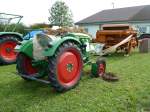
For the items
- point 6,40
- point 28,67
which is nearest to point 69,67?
point 28,67

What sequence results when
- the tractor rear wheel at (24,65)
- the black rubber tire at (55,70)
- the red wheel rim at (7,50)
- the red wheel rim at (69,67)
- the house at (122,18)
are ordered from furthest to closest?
the house at (122,18) → the red wheel rim at (7,50) → the tractor rear wheel at (24,65) → the red wheel rim at (69,67) → the black rubber tire at (55,70)

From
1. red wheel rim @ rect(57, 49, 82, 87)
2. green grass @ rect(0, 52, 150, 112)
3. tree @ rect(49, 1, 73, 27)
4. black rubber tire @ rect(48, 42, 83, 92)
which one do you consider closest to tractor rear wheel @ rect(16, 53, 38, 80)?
green grass @ rect(0, 52, 150, 112)

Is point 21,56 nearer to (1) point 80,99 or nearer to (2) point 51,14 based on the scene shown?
(1) point 80,99

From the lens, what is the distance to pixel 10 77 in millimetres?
7512

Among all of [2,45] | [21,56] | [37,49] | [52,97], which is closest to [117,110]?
[52,97]

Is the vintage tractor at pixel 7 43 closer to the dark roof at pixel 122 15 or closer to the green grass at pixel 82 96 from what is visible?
the green grass at pixel 82 96

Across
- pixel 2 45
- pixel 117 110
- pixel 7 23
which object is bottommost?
pixel 117 110

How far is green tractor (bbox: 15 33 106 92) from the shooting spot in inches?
221

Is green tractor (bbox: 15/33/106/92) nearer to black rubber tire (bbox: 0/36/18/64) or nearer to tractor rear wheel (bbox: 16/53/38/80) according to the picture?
tractor rear wheel (bbox: 16/53/38/80)

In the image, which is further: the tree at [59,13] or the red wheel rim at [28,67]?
the tree at [59,13]

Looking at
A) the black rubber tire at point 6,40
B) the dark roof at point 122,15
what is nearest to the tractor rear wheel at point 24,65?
the black rubber tire at point 6,40

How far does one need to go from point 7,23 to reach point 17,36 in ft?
2.11

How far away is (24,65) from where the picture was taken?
6633 mm

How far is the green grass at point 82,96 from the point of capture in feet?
16.7
